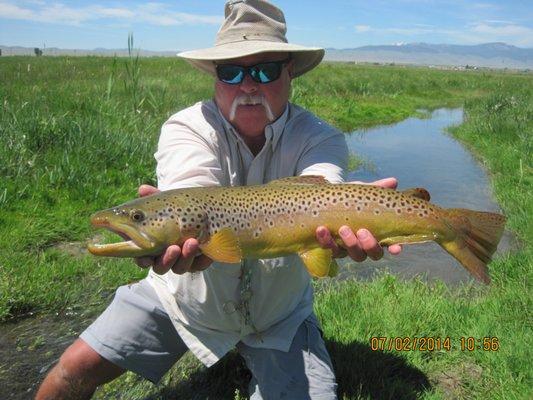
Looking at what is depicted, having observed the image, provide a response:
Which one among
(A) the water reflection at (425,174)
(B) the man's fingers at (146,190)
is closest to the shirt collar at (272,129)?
(B) the man's fingers at (146,190)

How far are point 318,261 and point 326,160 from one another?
787 mm

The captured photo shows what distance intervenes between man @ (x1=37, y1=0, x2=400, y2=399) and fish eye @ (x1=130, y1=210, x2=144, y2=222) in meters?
0.42

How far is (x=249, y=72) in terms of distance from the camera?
318cm

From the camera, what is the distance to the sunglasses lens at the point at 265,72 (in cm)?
317

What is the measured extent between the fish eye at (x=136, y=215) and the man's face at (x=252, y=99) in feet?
3.14

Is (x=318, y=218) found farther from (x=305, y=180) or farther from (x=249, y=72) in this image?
(x=249, y=72)

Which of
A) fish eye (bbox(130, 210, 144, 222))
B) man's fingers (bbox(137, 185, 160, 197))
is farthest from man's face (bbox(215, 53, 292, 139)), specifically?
fish eye (bbox(130, 210, 144, 222))

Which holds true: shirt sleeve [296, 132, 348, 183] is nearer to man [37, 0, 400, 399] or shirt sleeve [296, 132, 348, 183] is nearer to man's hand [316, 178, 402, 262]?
man [37, 0, 400, 399]

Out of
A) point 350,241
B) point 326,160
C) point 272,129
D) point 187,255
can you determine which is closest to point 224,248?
point 187,255

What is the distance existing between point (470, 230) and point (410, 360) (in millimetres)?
1324

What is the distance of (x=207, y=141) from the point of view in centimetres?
322

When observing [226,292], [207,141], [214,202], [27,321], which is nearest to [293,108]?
[207,141]

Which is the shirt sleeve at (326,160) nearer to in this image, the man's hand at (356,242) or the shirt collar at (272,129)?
the shirt collar at (272,129)

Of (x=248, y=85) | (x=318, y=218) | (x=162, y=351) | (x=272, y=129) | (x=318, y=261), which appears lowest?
(x=162, y=351)
